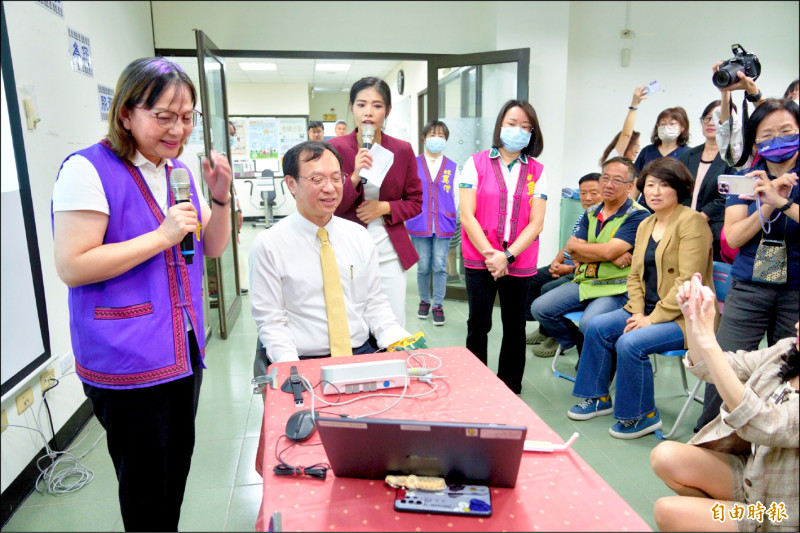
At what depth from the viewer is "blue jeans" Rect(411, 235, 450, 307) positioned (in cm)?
414

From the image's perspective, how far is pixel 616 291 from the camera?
2637 millimetres

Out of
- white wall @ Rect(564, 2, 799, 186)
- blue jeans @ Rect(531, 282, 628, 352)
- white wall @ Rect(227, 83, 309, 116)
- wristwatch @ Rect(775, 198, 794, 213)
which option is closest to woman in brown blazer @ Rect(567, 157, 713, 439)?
blue jeans @ Rect(531, 282, 628, 352)

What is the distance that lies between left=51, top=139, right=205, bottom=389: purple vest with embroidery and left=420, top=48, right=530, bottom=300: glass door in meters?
3.53

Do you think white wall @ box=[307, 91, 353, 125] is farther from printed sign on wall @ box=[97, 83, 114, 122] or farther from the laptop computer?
the laptop computer

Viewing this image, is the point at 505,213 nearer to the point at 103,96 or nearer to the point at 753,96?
the point at 753,96

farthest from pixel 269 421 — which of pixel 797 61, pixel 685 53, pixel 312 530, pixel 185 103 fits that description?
pixel 797 61

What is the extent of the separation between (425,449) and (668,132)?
3.06m

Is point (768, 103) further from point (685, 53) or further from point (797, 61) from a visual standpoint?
point (797, 61)

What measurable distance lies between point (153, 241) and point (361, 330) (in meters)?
0.79

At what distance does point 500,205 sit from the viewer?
2436mm

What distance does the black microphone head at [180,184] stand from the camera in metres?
1.14

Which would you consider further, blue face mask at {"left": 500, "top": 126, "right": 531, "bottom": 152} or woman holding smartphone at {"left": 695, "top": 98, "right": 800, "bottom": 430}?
blue face mask at {"left": 500, "top": 126, "right": 531, "bottom": 152}

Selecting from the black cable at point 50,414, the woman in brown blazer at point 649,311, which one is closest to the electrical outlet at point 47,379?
the black cable at point 50,414

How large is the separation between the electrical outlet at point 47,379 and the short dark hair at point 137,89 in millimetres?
1307
